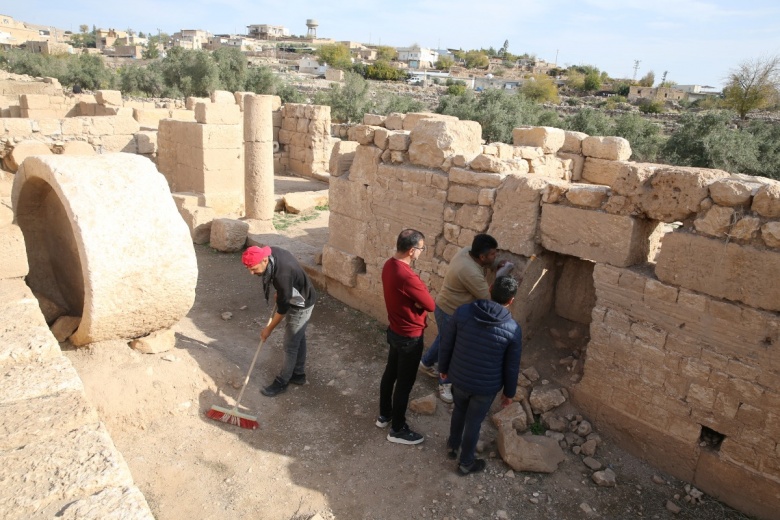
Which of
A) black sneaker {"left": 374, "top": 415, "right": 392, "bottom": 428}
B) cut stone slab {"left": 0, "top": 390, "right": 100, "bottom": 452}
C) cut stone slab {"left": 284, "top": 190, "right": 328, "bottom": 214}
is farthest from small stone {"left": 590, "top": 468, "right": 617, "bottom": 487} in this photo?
cut stone slab {"left": 284, "top": 190, "right": 328, "bottom": 214}

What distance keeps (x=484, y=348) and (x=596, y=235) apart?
5.27 feet

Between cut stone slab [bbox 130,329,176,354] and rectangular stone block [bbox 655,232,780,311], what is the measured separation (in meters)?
4.25

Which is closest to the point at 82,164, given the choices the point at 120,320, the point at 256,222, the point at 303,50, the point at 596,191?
the point at 120,320

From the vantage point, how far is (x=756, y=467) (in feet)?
12.7

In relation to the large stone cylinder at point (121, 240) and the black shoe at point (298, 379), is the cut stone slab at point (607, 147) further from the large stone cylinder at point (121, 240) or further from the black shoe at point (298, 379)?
the large stone cylinder at point (121, 240)

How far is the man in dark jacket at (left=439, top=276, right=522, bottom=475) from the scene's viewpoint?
12.1 ft

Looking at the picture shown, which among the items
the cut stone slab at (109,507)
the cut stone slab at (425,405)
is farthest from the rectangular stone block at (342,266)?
the cut stone slab at (109,507)

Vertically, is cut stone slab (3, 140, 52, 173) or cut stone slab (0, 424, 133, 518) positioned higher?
cut stone slab (3, 140, 52, 173)

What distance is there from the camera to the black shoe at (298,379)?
17.5ft

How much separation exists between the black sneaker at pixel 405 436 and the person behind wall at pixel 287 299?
1.21 m

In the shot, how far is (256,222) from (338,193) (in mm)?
3221

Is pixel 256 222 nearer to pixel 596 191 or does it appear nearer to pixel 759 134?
pixel 596 191

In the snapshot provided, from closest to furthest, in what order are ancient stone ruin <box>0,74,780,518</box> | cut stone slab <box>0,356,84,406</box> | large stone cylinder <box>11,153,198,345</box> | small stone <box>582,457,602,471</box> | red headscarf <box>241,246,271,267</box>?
cut stone slab <box>0,356,84,406</box> → ancient stone ruin <box>0,74,780,518</box> → large stone cylinder <box>11,153,198,345</box> → small stone <box>582,457,602,471</box> → red headscarf <box>241,246,271,267</box>

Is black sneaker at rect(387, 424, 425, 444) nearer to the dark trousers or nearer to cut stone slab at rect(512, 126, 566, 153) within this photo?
the dark trousers
